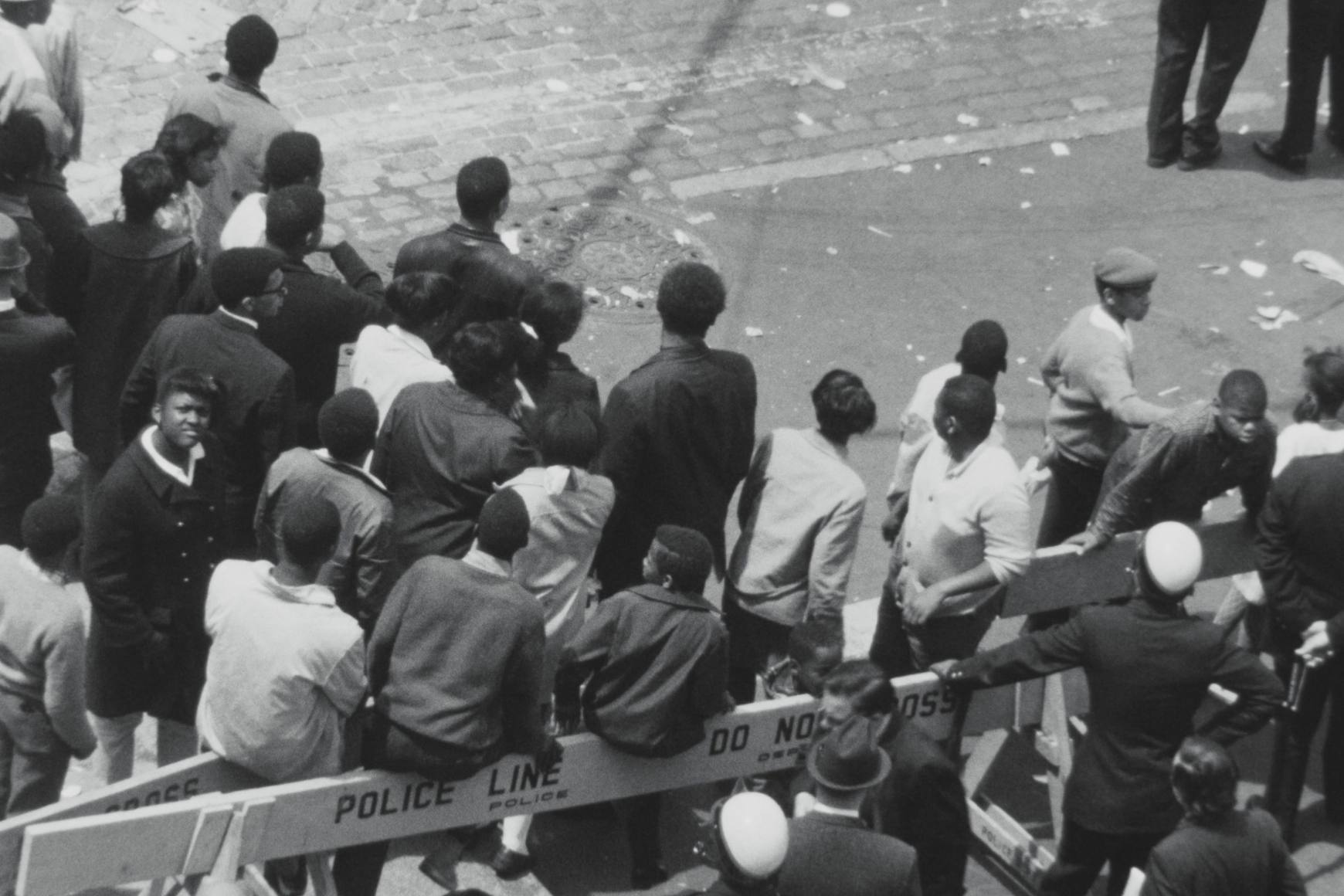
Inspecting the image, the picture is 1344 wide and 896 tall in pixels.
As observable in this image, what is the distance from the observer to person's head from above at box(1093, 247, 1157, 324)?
26.9 ft

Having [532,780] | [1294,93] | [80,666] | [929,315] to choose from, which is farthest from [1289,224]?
[80,666]

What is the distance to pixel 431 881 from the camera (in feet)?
24.1

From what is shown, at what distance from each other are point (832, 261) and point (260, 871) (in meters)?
5.58

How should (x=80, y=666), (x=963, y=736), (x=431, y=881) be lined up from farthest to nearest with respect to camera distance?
(x=963, y=736) → (x=431, y=881) → (x=80, y=666)

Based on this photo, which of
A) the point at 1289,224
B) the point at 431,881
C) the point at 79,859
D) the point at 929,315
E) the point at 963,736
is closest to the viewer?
the point at 79,859

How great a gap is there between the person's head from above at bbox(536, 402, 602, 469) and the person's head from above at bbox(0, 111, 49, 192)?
103 inches

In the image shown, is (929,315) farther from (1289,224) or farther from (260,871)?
(260,871)

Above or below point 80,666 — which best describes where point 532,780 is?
below

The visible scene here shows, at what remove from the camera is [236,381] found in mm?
7305

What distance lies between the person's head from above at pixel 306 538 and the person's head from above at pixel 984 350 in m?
2.62

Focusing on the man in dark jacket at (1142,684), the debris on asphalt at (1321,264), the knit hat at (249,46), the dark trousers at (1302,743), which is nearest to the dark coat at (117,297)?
the knit hat at (249,46)

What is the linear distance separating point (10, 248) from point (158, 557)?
147 centimetres

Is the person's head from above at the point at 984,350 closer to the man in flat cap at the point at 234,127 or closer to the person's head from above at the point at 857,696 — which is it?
the person's head from above at the point at 857,696

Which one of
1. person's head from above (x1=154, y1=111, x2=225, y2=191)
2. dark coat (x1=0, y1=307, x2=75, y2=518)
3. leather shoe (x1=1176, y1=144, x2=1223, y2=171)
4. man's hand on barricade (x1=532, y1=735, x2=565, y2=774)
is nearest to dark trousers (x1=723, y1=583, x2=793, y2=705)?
man's hand on barricade (x1=532, y1=735, x2=565, y2=774)
